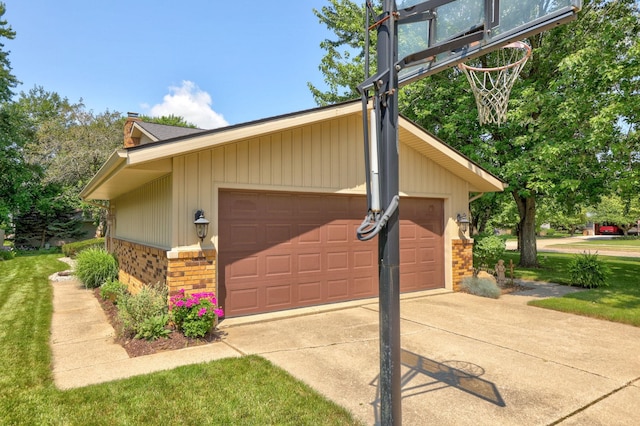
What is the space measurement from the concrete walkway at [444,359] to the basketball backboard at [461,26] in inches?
116

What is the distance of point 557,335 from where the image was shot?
5.93 m

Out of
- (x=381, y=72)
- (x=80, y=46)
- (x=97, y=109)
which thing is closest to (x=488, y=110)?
(x=381, y=72)

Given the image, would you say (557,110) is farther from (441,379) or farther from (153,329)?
(153,329)

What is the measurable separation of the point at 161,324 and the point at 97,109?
87.5 ft

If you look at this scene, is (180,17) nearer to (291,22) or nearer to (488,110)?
(291,22)

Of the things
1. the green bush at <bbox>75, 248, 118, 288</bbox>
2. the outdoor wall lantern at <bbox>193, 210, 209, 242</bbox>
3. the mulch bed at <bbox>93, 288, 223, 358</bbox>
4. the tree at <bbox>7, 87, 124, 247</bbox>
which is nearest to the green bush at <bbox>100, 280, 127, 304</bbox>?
the green bush at <bbox>75, 248, 118, 288</bbox>

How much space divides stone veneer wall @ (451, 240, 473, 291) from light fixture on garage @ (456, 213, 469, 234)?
34 centimetres

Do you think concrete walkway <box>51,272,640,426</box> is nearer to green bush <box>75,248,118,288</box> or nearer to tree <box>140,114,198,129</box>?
green bush <box>75,248,118,288</box>

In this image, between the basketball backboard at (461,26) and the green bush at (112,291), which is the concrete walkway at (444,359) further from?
the basketball backboard at (461,26)

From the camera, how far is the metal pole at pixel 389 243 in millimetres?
2408

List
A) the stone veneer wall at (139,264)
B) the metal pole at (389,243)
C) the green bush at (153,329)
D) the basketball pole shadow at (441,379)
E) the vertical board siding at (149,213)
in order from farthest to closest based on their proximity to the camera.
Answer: the vertical board siding at (149,213) → the stone veneer wall at (139,264) → the green bush at (153,329) → the basketball pole shadow at (441,379) → the metal pole at (389,243)

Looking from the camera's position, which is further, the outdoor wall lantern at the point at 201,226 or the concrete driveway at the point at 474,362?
the outdoor wall lantern at the point at 201,226

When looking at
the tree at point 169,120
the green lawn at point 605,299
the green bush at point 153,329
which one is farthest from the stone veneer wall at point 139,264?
the tree at point 169,120

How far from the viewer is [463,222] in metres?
9.88
